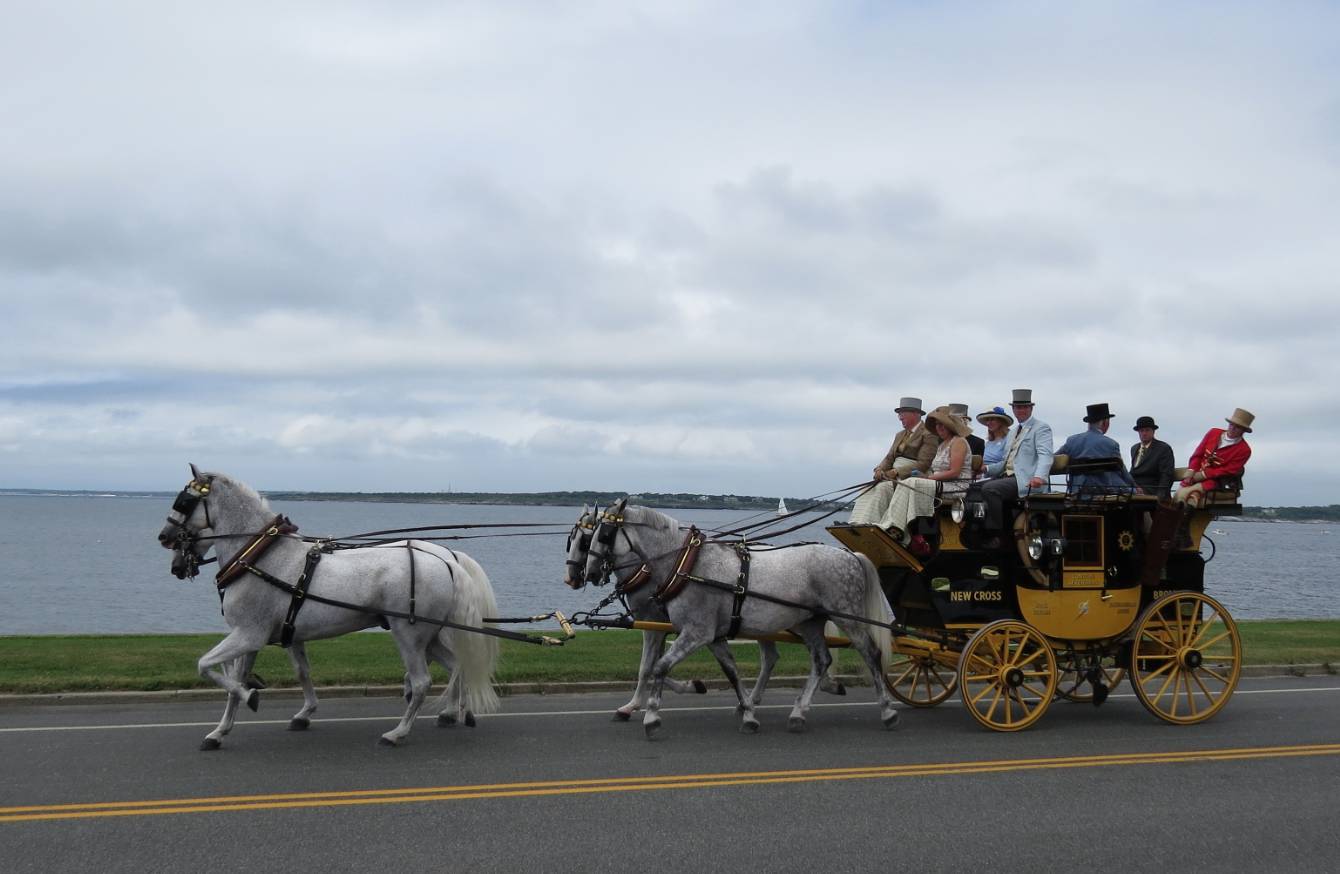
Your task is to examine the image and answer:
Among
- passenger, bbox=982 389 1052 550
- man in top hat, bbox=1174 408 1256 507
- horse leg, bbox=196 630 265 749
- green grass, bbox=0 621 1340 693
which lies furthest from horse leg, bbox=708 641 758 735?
Result: man in top hat, bbox=1174 408 1256 507

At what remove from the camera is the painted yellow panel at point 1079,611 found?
10102 mm

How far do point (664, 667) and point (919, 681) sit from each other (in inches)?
143

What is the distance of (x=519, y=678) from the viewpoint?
11969 mm

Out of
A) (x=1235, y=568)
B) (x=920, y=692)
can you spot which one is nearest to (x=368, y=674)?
(x=920, y=692)

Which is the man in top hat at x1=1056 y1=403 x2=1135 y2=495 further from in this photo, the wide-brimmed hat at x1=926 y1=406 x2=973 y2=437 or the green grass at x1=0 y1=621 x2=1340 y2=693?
the green grass at x1=0 y1=621 x2=1340 y2=693

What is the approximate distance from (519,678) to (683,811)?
5.55 meters

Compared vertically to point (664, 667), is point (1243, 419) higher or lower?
higher

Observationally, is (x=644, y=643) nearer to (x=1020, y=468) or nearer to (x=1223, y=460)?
(x=1020, y=468)

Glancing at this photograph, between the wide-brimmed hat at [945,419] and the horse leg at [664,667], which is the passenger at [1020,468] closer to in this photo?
the wide-brimmed hat at [945,419]

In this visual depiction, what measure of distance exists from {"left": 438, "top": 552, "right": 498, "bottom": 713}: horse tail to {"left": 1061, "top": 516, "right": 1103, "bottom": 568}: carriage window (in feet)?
18.4

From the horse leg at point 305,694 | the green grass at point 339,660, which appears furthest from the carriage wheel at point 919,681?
the horse leg at point 305,694

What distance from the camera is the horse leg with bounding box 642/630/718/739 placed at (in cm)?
894

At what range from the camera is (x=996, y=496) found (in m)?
10.0

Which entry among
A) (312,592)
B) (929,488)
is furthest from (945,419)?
(312,592)
